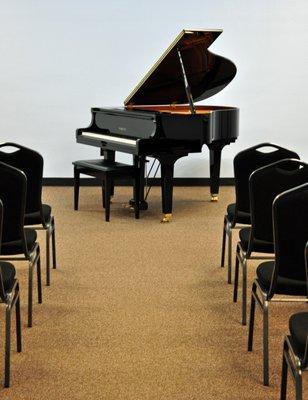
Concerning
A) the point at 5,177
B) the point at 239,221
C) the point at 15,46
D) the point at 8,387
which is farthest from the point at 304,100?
the point at 8,387

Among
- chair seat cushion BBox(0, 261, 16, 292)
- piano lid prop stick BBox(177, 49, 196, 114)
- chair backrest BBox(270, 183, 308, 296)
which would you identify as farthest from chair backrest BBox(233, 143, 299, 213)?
piano lid prop stick BBox(177, 49, 196, 114)

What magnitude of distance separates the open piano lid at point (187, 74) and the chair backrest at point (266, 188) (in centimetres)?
358

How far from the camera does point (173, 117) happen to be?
755 cm

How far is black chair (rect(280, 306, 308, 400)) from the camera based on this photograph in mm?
2848

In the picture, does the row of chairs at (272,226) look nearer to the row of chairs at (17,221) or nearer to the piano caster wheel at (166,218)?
the row of chairs at (17,221)

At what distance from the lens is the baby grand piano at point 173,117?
7.57 meters

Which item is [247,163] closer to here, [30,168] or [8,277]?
[30,168]

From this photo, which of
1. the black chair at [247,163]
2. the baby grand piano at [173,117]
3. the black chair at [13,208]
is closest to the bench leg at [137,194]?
the baby grand piano at [173,117]

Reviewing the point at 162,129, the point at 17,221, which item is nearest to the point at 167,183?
the point at 162,129

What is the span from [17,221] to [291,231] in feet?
5.14

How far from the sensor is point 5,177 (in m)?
4.22

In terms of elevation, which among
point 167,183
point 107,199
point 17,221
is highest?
point 17,221

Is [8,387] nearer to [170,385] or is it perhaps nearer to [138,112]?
[170,385]

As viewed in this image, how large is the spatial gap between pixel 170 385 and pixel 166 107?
16.8 feet
